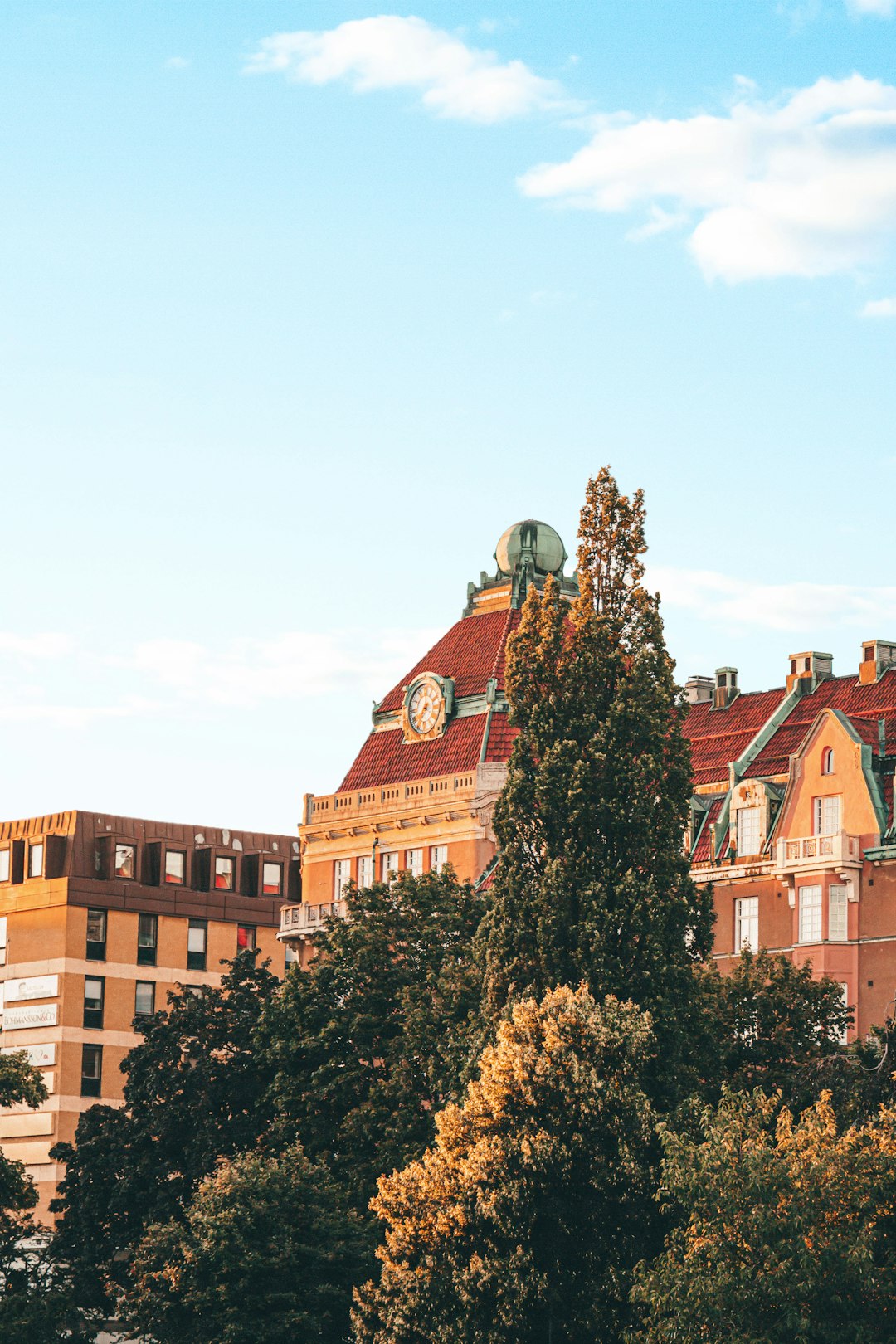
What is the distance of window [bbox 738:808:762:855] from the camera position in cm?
10119

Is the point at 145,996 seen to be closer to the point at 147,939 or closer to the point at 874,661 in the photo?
the point at 147,939

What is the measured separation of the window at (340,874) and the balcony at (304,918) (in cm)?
95

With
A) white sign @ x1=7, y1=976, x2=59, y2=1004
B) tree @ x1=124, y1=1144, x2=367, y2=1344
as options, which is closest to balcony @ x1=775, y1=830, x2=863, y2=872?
tree @ x1=124, y1=1144, x2=367, y2=1344

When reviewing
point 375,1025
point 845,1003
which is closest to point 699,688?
point 845,1003

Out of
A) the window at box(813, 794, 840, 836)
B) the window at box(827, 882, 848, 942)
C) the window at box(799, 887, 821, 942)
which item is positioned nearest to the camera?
the window at box(827, 882, 848, 942)

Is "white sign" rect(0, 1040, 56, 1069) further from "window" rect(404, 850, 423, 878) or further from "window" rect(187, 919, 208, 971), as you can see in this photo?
"window" rect(404, 850, 423, 878)

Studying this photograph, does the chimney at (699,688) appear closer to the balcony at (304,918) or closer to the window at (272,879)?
the balcony at (304,918)

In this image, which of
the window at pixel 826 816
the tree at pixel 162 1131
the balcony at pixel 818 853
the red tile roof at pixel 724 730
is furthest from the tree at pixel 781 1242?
the red tile roof at pixel 724 730

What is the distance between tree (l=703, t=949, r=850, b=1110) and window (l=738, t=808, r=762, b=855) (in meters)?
14.8

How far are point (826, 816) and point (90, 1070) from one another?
5365 centimetres

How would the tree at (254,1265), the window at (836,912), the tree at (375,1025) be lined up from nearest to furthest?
the tree at (254,1265)
the tree at (375,1025)
the window at (836,912)

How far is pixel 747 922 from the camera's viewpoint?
10050 centimetres

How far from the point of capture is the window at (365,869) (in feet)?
383

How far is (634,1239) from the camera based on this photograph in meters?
65.2
